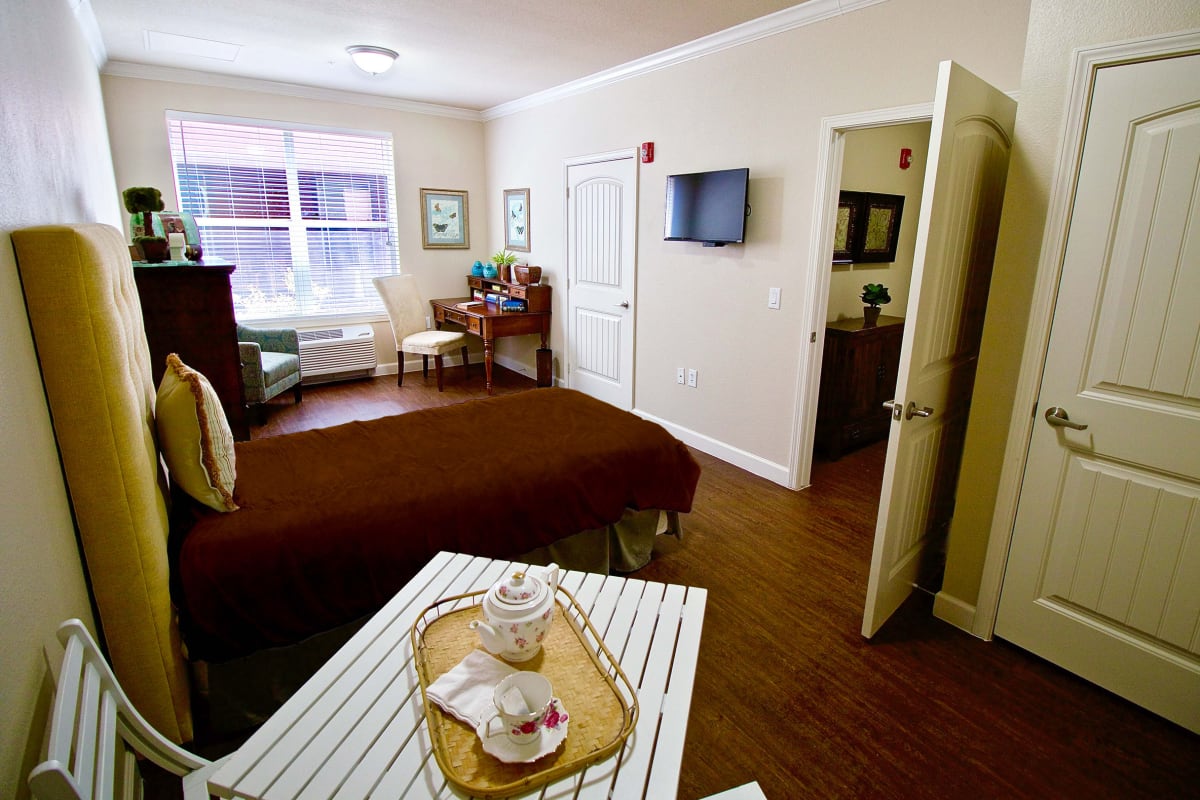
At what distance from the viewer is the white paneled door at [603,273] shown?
430 centimetres

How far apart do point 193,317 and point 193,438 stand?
1147 mm

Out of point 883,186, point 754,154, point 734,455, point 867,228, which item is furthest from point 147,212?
point 883,186

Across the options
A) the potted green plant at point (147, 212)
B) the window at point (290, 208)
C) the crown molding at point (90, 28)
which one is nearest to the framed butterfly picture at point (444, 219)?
the window at point (290, 208)

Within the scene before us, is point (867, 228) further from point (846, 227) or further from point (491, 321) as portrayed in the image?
point (491, 321)

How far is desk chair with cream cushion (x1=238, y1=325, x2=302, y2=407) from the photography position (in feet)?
13.5

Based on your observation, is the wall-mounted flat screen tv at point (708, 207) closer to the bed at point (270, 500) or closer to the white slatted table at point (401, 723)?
the bed at point (270, 500)

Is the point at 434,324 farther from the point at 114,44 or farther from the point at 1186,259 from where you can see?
the point at 1186,259

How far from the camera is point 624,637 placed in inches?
50.5

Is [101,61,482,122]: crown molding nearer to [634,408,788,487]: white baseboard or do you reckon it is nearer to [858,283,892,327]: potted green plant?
[634,408,788,487]: white baseboard

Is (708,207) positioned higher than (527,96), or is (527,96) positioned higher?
(527,96)

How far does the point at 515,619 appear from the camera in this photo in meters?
1.12

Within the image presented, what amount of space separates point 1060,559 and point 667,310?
2.62 m

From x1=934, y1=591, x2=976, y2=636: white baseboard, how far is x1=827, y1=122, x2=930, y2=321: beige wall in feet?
6.85

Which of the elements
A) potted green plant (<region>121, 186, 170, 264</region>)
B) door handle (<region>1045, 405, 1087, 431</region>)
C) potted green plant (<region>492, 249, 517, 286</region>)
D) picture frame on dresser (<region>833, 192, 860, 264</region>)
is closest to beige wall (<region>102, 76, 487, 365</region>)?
potted green plant (<region>492, 249, 517, 286</region>)
